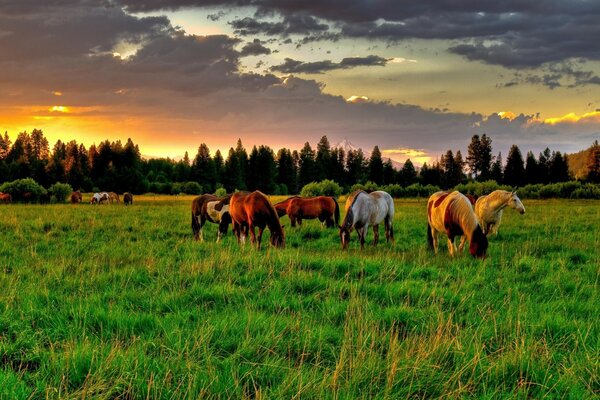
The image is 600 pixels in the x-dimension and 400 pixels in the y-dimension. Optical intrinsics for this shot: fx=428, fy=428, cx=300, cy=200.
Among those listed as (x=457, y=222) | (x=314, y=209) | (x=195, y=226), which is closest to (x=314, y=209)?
(x=314, y=209)

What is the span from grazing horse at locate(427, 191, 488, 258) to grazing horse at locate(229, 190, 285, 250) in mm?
4776

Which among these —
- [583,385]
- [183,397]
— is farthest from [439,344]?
[183,397]

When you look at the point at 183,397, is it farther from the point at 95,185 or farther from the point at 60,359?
the point at 95,185

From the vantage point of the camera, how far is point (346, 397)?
363cm

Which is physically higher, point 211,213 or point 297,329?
point 211,213

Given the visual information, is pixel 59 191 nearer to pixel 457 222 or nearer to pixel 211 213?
pixel 211 213

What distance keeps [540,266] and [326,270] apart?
16.6 ft

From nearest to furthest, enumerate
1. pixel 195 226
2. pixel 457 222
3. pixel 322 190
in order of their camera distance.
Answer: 1. pixel 457 222
2. pixel 195 226
3. pixel 322 190

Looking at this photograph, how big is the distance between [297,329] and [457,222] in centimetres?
780

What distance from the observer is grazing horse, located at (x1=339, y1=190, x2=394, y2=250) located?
43.6 feet

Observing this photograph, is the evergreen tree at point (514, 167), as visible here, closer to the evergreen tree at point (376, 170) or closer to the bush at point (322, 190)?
the evergreen tree at point (376, 170)

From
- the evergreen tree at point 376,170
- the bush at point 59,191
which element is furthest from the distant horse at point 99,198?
the evergreen tree at point 376,170

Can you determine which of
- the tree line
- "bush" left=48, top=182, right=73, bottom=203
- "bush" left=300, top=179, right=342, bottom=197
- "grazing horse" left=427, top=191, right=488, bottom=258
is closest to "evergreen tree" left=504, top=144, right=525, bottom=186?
the tree line

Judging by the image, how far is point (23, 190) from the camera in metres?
49.0
